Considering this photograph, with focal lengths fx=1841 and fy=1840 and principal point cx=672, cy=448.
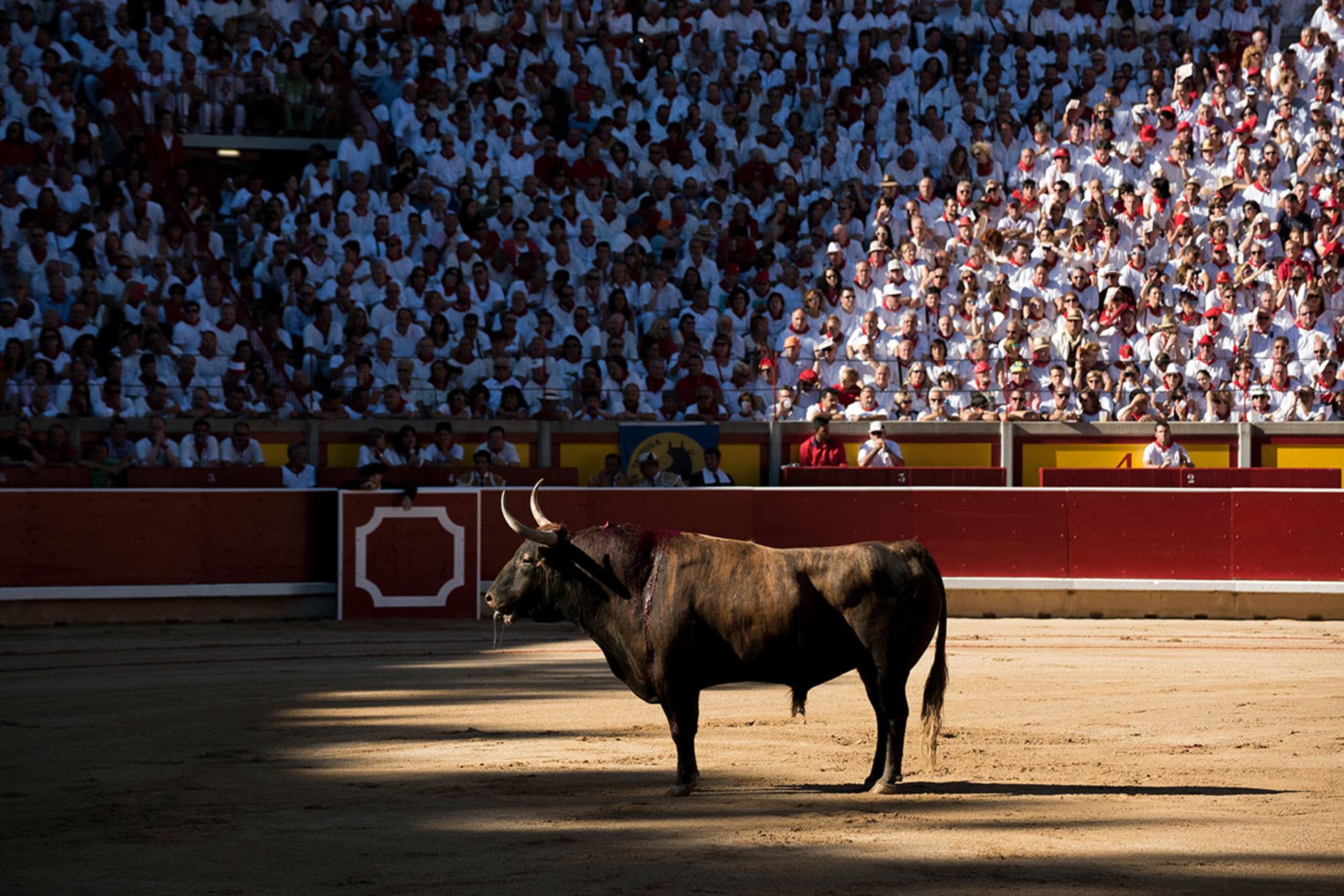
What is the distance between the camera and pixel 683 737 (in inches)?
323

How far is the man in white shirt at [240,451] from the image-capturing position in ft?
53.0

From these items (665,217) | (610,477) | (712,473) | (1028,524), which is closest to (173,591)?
(610,477)

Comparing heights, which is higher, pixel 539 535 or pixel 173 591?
pixel 539 535

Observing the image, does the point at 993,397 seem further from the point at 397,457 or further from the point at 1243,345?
the point at 397,457

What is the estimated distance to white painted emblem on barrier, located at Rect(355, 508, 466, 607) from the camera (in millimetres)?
15875

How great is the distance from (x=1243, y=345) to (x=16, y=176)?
39.5 ft

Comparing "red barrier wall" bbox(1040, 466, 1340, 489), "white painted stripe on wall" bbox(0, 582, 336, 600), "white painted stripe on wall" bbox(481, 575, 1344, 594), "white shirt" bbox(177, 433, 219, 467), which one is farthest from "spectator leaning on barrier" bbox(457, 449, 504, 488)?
"red barrier wall" bbox(1040, 466, 1340, 489)

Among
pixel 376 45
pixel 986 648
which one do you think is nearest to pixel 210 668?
pixel 986 648

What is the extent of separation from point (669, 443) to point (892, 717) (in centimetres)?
931

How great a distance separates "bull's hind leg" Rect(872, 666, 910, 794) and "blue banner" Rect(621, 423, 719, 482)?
9.09 meters

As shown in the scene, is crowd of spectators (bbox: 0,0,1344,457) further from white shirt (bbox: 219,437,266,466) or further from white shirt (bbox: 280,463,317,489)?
white shirt (bbox: 280,463,317,489)

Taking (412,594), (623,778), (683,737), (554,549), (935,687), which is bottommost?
(623,778)

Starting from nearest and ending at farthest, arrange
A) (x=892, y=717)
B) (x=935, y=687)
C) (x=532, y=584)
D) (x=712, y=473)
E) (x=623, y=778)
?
(x=892, y=717), (x=935, y=687), (x=532, y=584), (x=623, y=778), (x=712, y=473)

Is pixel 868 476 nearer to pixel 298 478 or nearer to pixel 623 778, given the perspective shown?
pixel 298 478
